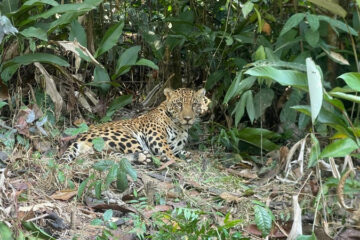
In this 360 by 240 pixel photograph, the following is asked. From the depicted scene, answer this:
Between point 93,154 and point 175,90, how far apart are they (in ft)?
5.81

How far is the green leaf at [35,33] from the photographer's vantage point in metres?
6.89

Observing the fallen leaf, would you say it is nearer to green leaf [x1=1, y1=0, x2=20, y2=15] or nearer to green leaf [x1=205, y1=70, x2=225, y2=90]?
green leaf [x1=205, y1=70, x2=225, y2=90]

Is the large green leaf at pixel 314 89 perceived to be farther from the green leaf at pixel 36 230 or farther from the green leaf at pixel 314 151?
the green leaf at pixel 36 230

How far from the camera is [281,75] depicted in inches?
184

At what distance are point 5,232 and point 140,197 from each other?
62.9 inches

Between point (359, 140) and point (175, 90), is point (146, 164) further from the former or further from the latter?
point (359, 140)

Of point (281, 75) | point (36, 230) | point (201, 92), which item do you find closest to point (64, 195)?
point (36, 230)

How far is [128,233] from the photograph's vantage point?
4.76 meters

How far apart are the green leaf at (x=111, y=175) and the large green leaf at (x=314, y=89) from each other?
1.75 metres

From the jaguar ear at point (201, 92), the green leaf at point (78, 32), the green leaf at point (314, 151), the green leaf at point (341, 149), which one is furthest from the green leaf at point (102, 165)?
the jaguar ear at point (201, 92)

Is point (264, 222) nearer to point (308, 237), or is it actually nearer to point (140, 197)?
point (308, 237)

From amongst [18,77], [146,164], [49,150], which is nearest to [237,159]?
[146,164]

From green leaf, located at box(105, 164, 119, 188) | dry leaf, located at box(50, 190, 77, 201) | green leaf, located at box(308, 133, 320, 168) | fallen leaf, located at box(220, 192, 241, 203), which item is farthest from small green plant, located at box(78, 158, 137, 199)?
green leaf, located at box(308, 133, 320, 168)

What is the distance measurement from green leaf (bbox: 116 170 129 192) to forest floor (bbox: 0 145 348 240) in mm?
90
